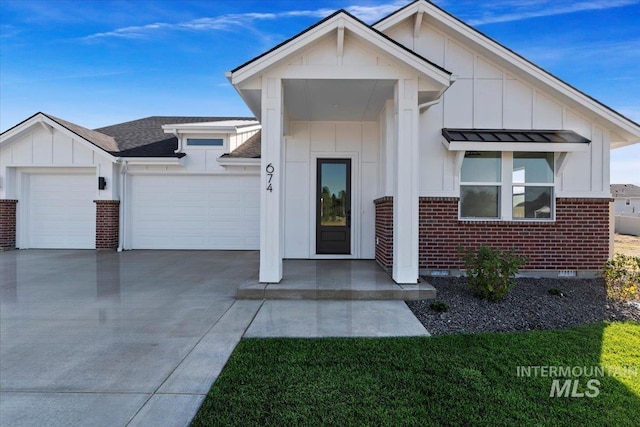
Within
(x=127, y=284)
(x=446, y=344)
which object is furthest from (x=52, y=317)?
(x=446, y=344)

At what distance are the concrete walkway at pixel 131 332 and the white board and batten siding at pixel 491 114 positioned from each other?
3.51 m

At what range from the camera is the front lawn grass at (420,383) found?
2.49 meters

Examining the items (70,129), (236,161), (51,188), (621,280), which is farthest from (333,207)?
(51,188)

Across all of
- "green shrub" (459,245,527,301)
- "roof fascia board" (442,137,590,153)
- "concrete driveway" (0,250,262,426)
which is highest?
"roof fascia board" (442,137,590,153)

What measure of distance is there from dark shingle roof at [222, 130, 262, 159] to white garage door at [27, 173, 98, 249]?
456 cm

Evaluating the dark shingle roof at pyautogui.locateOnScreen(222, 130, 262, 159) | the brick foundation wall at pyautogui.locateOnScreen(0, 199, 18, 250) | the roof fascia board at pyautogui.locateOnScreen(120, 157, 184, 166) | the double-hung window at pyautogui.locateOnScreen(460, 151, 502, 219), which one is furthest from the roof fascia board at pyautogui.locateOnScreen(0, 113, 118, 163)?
the double-hung window at pyautogui.locateOnScreen(460, 151, 502, 219)

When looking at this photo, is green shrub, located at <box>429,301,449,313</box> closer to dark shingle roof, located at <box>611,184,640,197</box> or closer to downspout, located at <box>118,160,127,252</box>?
downspout, located at <box>118,160,127,252</box>

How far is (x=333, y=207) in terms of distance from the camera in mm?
8766

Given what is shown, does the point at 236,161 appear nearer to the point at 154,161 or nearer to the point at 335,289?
the point at 154,161

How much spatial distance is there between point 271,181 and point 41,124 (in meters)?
9.28

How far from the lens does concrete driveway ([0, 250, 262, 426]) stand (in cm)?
264

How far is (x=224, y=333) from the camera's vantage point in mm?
4105

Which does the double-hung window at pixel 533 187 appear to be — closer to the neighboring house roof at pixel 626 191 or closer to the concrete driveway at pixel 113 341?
the concrete driveway at pixel 113 341

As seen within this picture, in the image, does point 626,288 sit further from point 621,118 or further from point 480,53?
point 480,53
